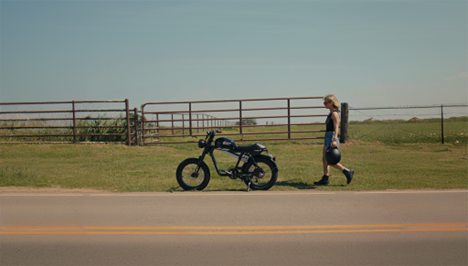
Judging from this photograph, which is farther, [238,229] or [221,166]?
[221,166]

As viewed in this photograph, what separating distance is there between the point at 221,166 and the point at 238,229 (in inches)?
242

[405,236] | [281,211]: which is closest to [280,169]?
[281,211]

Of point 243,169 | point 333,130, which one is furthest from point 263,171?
point 333,130

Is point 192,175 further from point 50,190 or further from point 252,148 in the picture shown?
point 50,190

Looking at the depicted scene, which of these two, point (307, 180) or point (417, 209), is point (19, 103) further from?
point (417, 209)

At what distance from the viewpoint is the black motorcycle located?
8.14 metres

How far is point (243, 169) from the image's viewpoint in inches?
324

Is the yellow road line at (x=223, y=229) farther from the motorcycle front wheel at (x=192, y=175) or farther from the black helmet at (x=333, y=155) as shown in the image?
the black helmet at (x=333, y=155)

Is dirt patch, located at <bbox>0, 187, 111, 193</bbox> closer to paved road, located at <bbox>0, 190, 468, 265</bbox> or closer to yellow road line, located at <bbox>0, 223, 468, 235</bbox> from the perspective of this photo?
paved road, located at <bbox>0, 190, 468, 265</bbox>

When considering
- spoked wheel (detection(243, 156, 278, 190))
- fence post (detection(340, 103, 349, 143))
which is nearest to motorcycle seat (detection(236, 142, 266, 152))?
spoked wheel (detection(243, 156, 278, 190))

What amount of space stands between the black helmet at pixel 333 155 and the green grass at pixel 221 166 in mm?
618

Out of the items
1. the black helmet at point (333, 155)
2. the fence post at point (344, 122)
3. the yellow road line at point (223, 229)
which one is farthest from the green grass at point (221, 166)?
the yellow road line at point (223, 229)

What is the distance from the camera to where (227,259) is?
13.5 ft

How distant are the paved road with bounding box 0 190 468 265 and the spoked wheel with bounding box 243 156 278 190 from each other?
620 mm
